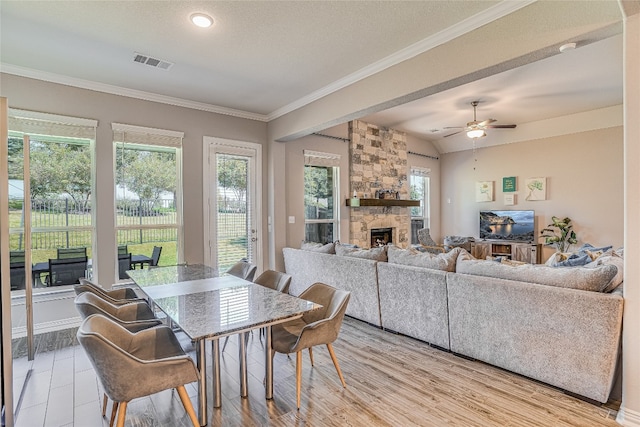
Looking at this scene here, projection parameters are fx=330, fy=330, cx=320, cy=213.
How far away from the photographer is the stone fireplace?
6.48 m

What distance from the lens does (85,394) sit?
8.13 feet

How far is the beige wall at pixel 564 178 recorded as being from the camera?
6.02 meters

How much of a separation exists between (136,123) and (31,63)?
1.13m

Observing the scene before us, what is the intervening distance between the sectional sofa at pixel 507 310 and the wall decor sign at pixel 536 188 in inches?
195

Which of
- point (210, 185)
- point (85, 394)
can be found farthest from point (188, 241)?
point (85, 394)

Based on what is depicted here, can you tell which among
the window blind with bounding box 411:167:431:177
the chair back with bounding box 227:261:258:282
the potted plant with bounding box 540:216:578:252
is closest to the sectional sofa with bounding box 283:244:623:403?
the chair back with bounding box 227:261:258:282

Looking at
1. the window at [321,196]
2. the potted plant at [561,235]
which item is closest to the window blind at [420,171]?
the window at [321,196]

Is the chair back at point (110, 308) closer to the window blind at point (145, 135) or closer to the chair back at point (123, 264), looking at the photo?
the chair back at point (123, 264)

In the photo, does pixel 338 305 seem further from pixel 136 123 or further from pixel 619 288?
pixel 136 123

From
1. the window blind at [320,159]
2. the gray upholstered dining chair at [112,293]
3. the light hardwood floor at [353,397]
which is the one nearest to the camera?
the light hardwood floor at [353,397]

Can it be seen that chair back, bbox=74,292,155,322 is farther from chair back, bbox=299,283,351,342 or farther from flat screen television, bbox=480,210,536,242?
flat screen television, bbox=480,210,536,242

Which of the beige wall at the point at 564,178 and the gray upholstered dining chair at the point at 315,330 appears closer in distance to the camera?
the gray upholstered dining chair at the point at 315,330

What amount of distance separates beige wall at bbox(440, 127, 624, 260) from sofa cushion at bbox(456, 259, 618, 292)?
15.8 ft

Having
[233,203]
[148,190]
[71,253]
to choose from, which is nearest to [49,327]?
[71,253]
